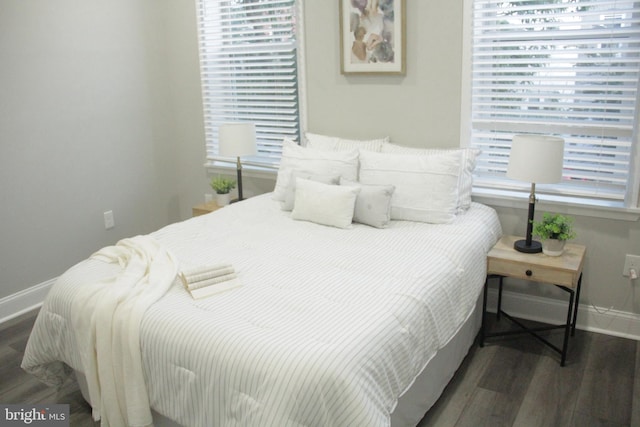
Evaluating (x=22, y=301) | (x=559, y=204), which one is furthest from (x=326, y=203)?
(x=22, y=301)

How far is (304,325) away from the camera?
75.8 inches

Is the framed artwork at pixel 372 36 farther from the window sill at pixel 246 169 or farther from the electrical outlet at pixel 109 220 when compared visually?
the electrical outlet at pixel 109 220

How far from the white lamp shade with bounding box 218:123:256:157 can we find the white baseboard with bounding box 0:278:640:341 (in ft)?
5.40

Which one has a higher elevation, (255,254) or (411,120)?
(411,120)

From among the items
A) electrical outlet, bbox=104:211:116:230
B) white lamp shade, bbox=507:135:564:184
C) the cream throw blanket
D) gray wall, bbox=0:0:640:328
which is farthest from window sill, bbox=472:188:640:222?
electrical outlet, bbox=104:211:116:230

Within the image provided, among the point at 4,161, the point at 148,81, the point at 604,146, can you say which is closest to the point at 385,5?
the point at 604,146

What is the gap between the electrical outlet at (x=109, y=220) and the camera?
4.16 metres

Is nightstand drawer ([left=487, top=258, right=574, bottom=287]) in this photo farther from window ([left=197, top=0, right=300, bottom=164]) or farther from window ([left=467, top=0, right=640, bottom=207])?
window ([left=197, top=0, right=300, bottom=164])

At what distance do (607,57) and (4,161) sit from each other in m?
3.63

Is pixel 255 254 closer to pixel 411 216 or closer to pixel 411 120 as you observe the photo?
pixel 411 216

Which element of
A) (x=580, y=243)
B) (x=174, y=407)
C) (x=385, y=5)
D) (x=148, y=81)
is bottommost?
(x=174, y=407)

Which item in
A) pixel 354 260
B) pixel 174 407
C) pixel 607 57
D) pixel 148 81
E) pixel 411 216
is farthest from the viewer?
pixel 148 81

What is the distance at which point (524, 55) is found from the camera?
3082 mm

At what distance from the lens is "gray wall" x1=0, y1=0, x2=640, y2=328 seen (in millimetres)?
3302
